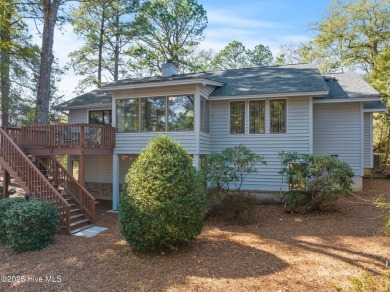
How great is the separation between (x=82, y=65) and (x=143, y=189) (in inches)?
791

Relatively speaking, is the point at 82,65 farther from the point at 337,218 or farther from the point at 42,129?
the point at 337,218

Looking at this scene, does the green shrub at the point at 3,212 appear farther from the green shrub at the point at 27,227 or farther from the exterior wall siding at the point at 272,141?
the exterior wall siding at the point at 272,141

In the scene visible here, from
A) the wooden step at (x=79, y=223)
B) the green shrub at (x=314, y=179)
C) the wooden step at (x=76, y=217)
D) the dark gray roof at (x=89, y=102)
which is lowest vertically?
the wooden step at (x=79, y=223)

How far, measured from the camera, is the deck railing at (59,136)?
32.3ft

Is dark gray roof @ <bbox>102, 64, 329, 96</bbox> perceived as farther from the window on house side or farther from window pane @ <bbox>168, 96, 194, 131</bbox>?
window pane @ <bbox>168, 96, 194, 131</bbox>

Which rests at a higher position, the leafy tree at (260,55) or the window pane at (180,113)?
the leafy tree at (260,55)

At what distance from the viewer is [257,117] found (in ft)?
35.2

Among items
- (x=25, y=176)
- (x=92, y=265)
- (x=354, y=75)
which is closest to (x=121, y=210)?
(x=92, y=265)

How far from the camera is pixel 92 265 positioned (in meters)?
5.43

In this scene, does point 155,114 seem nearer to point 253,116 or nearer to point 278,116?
point 253,116

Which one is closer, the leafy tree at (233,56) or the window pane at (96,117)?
the window pane at (96,117)

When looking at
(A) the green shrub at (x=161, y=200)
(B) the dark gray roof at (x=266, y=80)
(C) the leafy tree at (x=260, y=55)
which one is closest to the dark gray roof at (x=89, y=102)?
(B) the dark gray roof at (x=266, y=80)

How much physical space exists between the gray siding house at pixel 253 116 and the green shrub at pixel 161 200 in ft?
13.6

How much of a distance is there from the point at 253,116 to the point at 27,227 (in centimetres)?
817
